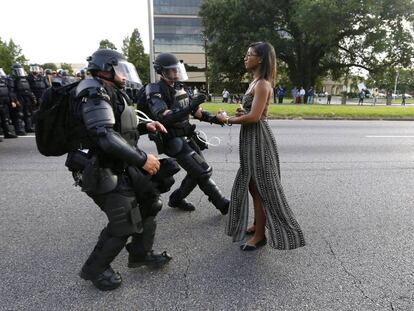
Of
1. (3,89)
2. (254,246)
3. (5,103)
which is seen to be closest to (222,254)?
(254,246)

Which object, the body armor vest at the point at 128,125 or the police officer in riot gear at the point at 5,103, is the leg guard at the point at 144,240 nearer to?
the body armor vest at the point at 128,125

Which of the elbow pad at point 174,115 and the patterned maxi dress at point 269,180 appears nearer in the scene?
the patterned maxi dress at point 269,180

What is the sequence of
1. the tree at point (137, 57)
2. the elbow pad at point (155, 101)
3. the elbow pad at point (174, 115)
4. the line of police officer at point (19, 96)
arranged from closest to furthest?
1. the elbow pad at point (174, 115)
2. the elbow pad at point (155, 101)
3. the line of police officer at point (19, 96)
4. the tree at point (137, 57)

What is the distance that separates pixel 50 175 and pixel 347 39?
112 feet

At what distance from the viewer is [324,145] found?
838cm

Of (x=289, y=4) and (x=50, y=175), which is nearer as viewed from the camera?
(x=50, y=175)

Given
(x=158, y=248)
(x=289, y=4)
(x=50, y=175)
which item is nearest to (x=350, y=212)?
(x=158, y=248)

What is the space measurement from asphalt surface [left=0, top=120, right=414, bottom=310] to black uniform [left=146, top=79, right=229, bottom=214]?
34 cm

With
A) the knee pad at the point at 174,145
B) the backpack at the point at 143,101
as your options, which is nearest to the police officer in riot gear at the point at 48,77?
the backpack at the point at 143,101

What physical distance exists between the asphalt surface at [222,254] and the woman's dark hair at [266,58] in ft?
4.94

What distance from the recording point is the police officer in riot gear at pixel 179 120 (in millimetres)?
3311

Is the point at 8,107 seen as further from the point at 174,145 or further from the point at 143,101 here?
the point at 174,145

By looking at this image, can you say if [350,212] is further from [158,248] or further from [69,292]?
[69,292]

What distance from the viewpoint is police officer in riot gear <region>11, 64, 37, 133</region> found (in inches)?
389
